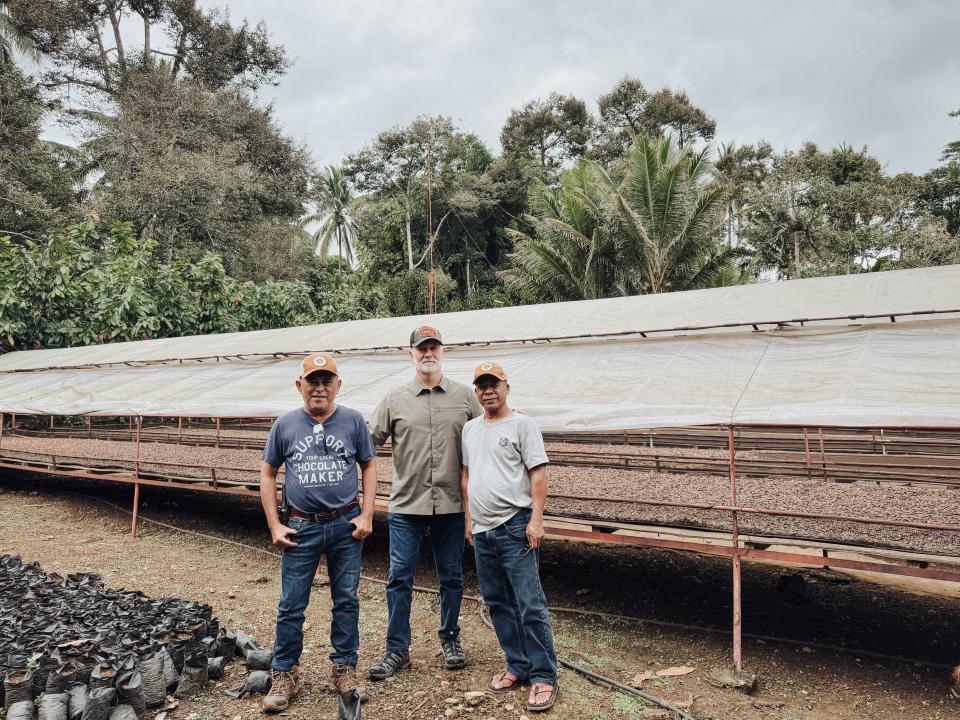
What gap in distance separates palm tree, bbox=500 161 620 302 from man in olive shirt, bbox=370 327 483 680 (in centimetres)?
1451

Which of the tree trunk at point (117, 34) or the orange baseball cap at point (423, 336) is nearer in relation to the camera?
the orange baseball cap at point (423, 336)

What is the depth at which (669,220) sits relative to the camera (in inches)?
624

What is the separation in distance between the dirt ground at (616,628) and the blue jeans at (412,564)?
29 centimetres

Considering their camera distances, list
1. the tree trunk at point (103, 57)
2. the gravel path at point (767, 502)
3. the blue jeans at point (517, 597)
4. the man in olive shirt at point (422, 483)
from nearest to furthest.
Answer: the blue jeans at point (517, 597)
the man in olive shirt at point (422, 483)
the gravel path at point (767, 502)
the tree trunk at point (103, 57)

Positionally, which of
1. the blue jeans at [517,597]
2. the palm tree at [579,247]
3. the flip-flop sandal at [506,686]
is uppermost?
the palm tree at [579,247]

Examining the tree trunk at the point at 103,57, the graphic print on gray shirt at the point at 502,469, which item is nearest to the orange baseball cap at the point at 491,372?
the graphic print on gray shirt at the point at 502,469

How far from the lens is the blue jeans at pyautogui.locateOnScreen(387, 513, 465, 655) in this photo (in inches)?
134

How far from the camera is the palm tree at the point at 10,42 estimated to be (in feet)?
60.8

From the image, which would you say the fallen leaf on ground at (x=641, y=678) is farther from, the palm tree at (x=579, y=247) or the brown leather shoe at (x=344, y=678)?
the palm tree at (x=579, y=247)

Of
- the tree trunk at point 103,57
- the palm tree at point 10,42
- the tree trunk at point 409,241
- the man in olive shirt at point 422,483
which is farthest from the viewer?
the tree trunk at point 409,241

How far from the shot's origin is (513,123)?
30.2 meters

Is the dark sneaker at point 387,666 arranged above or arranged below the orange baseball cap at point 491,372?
below

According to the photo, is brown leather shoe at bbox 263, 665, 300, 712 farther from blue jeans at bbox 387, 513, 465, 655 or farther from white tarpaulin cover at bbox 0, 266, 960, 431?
white tarpaulin cover at bbox 0, 266, 960, 431

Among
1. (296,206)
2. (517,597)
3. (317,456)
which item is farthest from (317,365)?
(296,206)
